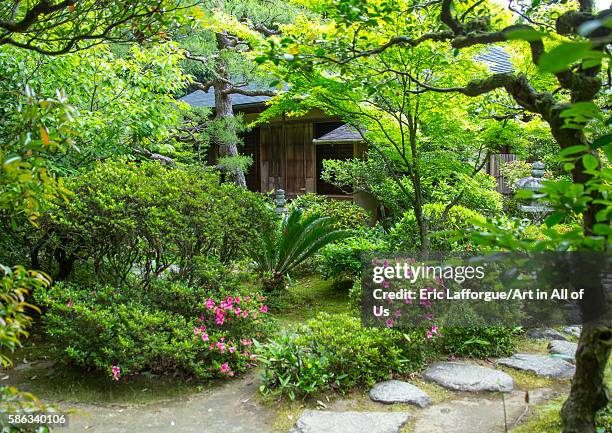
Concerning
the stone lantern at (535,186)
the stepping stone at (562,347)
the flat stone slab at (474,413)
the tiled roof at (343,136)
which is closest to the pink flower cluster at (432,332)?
the flat stone slab at (474,413)

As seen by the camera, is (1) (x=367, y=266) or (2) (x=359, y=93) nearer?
(2) (x=359, y=93)

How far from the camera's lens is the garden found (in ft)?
7.28

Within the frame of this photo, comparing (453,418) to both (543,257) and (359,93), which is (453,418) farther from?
(359,93)

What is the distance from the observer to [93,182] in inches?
170

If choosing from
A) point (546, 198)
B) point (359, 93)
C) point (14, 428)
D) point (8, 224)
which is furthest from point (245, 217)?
point (546, 198)

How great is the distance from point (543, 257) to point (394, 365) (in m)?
2.18

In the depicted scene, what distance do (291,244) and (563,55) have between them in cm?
573

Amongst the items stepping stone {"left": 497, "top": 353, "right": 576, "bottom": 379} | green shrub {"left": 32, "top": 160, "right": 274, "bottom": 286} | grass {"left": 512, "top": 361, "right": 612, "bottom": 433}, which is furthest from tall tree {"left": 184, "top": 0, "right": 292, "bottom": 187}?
grass {"left": 512, "top": 361, "right": 612, "bottom": 433}

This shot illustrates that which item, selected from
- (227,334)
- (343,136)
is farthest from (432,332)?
(343,136)

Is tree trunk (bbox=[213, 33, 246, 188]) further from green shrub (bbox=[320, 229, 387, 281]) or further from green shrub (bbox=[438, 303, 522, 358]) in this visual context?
green shrub (bbox=[438, 303, 522, 358])

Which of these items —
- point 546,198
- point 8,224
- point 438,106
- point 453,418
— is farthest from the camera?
point 438,106

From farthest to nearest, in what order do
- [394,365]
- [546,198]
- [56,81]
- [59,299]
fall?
[56,81] → [59,299] → [394,365] → [546,198]

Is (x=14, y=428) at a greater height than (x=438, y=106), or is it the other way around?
(x=438, y=106)

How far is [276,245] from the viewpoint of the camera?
21.0ft
